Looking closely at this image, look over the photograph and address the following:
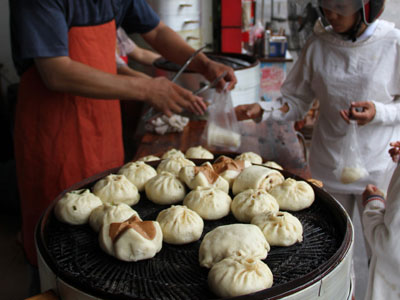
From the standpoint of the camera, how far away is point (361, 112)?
195 centimetres

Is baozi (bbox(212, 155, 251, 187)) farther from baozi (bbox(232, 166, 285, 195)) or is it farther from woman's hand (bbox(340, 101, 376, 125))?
woman's hand (bbox(340, 101, 376, 125))

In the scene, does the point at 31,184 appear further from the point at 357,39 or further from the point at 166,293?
the point at 357,39

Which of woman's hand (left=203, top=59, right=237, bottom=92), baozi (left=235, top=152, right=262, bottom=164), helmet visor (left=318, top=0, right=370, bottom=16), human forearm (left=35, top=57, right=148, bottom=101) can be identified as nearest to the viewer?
baozi (left=235, top=152, right=262, bottom=164)

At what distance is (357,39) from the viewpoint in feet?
6.81

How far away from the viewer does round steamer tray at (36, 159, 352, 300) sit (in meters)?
0.88

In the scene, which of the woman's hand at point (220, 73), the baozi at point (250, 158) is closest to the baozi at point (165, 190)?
the baozi at point (250, 158)

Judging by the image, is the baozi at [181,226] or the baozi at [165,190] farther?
the baozi at [165,190]

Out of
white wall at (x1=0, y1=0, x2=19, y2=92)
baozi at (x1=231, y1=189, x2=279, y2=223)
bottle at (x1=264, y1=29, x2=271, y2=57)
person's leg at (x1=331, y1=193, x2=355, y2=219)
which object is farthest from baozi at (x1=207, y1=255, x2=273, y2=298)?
bottle at (x1=264, y1=29, x2=271, y2=57)

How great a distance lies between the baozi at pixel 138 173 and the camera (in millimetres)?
1398

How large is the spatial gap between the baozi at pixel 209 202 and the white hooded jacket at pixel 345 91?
1.16 meters

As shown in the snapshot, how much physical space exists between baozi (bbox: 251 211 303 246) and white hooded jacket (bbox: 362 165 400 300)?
1.46 feet

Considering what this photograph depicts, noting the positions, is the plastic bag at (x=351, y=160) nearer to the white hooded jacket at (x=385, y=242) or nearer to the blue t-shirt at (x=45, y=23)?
the white hooded jacket at (x=385, y=242)

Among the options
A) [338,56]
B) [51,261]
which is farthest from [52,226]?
[338,56]

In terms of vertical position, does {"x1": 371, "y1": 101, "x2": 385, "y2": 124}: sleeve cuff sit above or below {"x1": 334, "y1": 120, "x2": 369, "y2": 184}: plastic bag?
above
